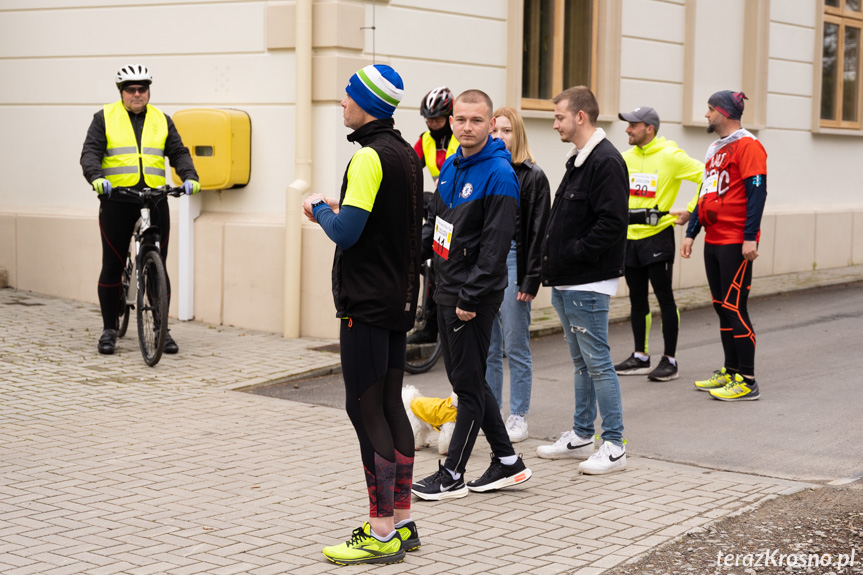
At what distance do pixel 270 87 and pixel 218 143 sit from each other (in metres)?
0.68

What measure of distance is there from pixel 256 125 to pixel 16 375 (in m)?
3.28

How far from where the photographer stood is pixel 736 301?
7.93 metres

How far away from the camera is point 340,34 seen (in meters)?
9.94

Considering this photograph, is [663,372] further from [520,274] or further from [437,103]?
[437,103]

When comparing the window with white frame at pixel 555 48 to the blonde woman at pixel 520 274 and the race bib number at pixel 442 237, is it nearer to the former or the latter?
the blonde woman at pixel 520 274

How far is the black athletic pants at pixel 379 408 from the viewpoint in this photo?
182 inches

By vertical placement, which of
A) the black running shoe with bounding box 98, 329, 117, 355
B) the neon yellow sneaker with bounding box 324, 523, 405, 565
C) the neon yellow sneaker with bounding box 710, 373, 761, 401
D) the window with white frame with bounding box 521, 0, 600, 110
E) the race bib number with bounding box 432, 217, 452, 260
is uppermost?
the window with white frame with bounding box 521, 0, 600, 110

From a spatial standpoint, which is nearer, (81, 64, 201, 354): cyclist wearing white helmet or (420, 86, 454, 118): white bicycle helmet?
(420, 86, 454, 118): white bicycle helmet

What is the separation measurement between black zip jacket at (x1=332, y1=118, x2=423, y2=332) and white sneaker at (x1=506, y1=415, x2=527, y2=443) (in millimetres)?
2345

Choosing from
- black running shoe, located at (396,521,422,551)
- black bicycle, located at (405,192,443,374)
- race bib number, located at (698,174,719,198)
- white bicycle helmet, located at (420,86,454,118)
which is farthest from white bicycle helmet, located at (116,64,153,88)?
black running shoe, located at (396,521,422,551)

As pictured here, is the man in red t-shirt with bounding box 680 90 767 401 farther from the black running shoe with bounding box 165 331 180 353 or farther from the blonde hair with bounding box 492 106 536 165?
the black running shoe with bounding box 165 331 180 353

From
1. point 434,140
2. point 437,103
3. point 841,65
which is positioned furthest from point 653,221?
point 841,65

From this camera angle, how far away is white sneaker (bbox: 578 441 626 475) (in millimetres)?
6008

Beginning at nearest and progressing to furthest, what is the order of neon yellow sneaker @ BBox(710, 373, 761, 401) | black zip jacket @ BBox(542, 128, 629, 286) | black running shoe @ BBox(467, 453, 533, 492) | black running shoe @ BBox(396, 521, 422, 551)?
black running shoe @ BBox(396, 521, 422, 551), black running shoe @ BBox(467, 453, 533, 492), black zip jacket @ BBox(542, 128, 629, 286), neon yellow sneaker @ BBox(710, 373, 761, 401)
